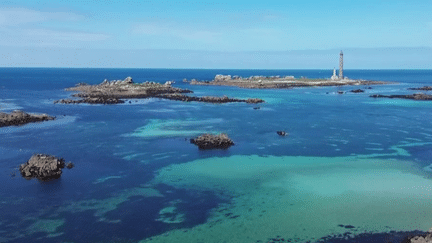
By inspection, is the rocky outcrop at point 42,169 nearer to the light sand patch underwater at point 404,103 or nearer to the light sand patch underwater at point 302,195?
the light sand patch underwater at point 302,195

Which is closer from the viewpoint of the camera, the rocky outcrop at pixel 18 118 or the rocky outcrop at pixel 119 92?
the rocky outcrop at pixel 18 118

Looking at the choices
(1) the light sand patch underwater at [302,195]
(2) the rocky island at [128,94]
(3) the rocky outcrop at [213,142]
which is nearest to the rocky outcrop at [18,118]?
(2) the rocky island at [128,94]

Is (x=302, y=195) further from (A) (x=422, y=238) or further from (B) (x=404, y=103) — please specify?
(B) (x=404, y=103)

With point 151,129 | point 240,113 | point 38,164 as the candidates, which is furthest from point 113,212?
point 240,113

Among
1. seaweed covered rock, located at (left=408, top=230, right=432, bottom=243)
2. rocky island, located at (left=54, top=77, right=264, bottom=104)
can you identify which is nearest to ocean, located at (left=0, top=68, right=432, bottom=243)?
seaweed covered rock, located at (left=408, top=230, right=432, bottom=243)

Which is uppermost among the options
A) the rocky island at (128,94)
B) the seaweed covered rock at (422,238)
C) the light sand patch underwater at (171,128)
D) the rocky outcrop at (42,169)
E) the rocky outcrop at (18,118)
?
the rocky island at (128,94)

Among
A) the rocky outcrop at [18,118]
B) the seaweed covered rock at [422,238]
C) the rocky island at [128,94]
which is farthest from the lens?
the rocky island at [128,94]

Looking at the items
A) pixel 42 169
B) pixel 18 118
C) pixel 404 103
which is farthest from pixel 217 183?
pixel 404 103
